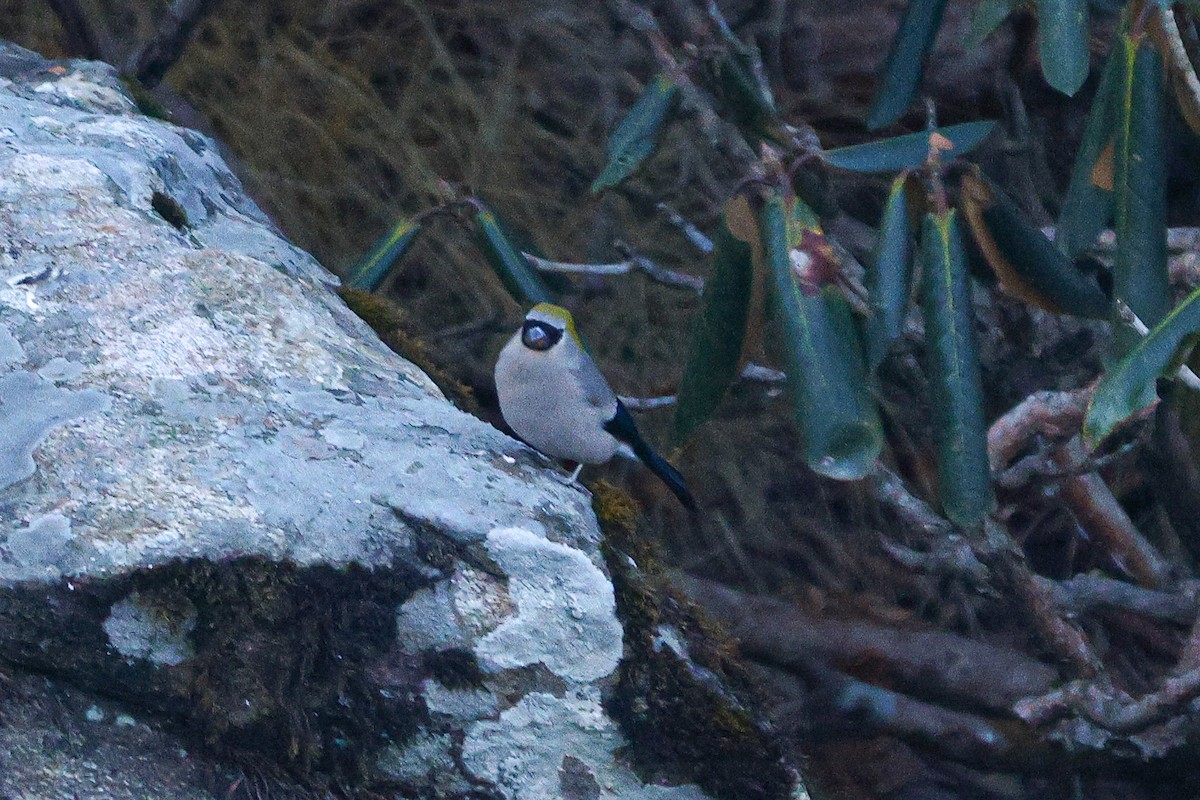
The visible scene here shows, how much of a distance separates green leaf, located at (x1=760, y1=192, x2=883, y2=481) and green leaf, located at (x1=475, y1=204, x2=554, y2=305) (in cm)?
109

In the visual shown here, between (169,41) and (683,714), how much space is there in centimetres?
255

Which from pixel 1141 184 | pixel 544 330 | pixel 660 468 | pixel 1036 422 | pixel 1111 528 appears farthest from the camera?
pixel 1111 528

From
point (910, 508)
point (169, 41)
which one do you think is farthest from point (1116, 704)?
point (169, 41)

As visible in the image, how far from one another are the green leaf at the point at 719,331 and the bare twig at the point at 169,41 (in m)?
2.02

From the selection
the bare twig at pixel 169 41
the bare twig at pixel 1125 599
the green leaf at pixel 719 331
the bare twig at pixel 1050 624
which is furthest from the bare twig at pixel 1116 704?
the bare twig at pixel 169 41

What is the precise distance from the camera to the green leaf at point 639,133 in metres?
2.31

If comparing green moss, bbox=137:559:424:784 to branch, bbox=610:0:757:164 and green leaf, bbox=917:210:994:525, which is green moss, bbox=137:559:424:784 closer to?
green leaf, bbox=917:210:994:525

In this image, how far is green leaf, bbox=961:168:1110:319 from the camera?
74.8 inches

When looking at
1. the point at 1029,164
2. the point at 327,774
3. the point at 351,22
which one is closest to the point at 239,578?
the point at 327,774

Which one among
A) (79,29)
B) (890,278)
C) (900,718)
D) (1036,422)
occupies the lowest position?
(900,718)

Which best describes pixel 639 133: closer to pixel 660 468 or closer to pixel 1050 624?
pixel 660 468

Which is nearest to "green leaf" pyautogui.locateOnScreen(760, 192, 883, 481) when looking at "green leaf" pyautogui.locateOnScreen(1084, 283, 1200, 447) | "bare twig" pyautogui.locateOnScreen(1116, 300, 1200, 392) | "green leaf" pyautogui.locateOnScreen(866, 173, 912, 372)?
"green leaf" pyautogui.locateOnScreen(866, 173, 912, 372)

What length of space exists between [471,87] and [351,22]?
470mm

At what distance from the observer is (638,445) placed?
233 centimetres
